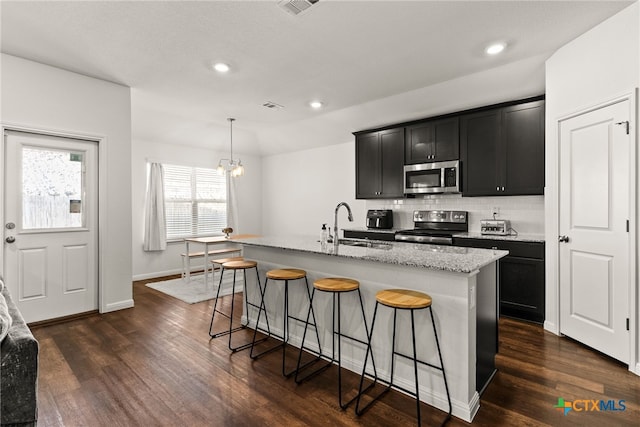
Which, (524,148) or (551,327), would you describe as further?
(524,148)

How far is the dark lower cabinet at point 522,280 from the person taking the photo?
3.46 m

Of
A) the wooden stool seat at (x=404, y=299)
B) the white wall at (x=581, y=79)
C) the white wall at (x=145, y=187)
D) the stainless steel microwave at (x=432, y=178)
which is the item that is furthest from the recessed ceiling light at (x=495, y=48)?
the white wall at (x=145, y=187)

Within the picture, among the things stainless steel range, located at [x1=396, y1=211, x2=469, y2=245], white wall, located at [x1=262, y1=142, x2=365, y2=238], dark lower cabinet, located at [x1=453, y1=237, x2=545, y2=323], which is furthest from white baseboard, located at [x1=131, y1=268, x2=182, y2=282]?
dark lower cabinet, located at [x1=453, y1=237, x2=545, y2=323]

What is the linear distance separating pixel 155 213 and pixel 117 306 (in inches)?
90.0

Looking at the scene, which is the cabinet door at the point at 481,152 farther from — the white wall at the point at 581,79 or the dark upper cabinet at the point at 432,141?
the white wall at the point at 581,79

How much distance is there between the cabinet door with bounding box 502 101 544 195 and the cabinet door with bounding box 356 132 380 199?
1914 mm

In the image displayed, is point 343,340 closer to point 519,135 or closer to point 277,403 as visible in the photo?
point 277,403

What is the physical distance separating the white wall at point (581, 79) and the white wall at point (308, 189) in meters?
3.12

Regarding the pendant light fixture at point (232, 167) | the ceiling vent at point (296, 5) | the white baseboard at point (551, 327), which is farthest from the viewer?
the pendant light fixture at point (232, 167)

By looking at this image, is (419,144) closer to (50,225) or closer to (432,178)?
(432,178)

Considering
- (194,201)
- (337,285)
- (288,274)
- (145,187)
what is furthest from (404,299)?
(194,201)

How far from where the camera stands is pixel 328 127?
584cm

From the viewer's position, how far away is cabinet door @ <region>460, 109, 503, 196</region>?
4074 mm

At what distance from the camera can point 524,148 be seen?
151 inches
